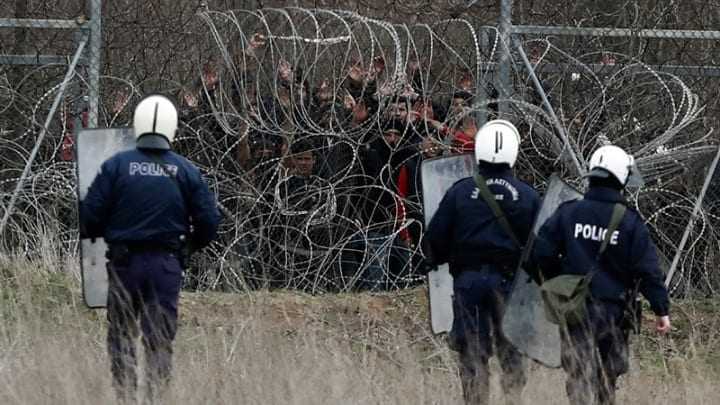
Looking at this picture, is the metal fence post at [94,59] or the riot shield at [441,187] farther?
the metal fence post at [94,59]

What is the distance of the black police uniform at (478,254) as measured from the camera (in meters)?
7.76

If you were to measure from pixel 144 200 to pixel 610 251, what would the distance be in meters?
2.30

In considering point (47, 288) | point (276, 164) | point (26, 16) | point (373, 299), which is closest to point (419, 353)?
point (373, 299)

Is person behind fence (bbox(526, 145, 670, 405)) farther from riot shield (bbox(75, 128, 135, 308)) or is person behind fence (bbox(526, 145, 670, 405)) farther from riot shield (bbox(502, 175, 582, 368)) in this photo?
riot shield (bbox(75, 128, 135, 308))

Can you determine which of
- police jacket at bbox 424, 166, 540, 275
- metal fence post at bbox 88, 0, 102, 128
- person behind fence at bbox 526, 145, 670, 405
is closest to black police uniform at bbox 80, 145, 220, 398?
police jacket at bbox 424, 166, 540, 275

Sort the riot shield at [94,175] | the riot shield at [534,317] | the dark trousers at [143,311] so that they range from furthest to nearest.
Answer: the riot shield at [94,175]
the riot shield at [534,317]
the dark trousers at [143,311]

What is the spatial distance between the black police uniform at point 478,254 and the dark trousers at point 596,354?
472 mm

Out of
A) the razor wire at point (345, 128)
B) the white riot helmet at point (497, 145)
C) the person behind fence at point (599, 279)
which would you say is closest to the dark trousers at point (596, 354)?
the person behind fence at point (599, 279)

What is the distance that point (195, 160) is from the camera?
34.2 feet

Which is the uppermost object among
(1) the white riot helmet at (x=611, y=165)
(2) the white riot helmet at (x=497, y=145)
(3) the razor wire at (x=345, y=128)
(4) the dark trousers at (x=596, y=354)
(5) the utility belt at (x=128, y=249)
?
(3) the razor wire at (x=345, y=128)

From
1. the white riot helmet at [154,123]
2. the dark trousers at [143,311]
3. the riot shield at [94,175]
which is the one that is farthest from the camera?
the riot shield at [94,175]

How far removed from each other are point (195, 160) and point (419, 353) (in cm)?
210

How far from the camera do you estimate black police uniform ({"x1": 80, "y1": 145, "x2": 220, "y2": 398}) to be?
24.5ft

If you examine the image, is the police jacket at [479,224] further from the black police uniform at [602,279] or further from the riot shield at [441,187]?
the riot shield at [441,187]
